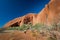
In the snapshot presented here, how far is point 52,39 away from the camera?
7.75 meters

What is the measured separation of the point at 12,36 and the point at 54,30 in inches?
119

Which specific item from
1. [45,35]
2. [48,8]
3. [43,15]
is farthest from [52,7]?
[45,35]

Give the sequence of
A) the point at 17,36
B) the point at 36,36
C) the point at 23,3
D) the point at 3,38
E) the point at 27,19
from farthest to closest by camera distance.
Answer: the point at 27,19
the point at 23,3
the point at 36,36
the point at 17,36
the point at 3,38

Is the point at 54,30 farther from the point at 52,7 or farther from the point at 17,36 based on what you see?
the point at 52,7

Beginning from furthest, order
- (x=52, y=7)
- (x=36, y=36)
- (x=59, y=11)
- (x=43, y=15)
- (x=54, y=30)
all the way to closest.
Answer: (x=43, y=15) → (x=52, y=7) → (x=59, y=11) → (x=54, y=30) → (x=36, y=36)

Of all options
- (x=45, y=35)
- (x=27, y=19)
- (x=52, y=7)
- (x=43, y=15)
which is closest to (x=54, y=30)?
(x=45, y=35)


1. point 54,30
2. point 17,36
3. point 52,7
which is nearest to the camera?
point 17,36

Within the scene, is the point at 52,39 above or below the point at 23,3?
below

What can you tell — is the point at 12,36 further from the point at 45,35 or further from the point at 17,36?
the point at 45,35

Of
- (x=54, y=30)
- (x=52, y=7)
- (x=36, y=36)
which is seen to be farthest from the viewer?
(x=52, y=7)

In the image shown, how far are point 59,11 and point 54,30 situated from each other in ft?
12.3

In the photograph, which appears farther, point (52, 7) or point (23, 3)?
point (52, 7)

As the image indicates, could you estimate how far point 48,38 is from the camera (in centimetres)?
763

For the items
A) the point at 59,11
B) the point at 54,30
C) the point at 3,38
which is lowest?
the point at 3,38
